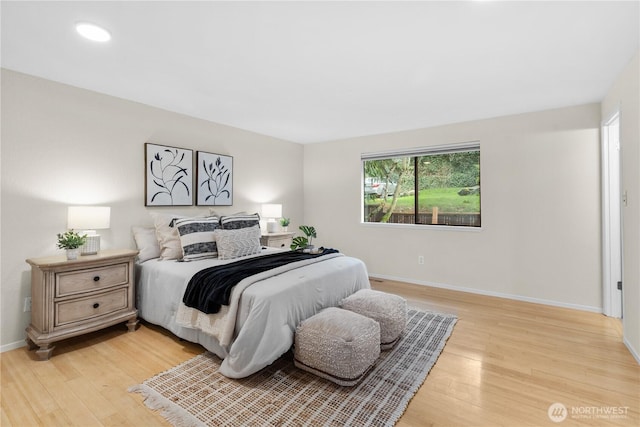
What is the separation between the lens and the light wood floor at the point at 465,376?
1722mm

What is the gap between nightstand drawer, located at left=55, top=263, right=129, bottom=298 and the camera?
2.41 meters

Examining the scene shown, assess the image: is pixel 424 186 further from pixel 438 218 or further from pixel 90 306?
pixel 90 306

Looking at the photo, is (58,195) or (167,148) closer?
(58,195)

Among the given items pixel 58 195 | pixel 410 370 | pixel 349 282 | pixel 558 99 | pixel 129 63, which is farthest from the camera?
pixel 558 99

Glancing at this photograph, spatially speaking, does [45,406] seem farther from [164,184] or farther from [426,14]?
[426,14]

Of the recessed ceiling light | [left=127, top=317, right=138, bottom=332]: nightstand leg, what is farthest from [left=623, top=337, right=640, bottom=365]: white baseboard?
the recessed ceiling light

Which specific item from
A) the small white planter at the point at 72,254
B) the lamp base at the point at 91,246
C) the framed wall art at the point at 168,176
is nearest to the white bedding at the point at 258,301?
the lamp base at the point at 91,246

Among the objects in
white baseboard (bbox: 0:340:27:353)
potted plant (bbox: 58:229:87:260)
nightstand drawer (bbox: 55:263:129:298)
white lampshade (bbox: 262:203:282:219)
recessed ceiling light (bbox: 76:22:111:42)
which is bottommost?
white baseboard (bbox: 0:340:27:353)

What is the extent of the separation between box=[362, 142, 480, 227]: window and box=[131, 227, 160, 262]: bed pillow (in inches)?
125

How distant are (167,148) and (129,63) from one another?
48.0 inches

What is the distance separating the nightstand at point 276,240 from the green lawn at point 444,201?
186 cm

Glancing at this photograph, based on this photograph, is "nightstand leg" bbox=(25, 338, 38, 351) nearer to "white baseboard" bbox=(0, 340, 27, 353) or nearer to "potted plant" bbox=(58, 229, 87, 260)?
"white baseboard" bbox=(0, 340, 27, 353)

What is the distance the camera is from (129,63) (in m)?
2.39

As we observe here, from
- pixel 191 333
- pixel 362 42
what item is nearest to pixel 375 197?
pixel 362 42
